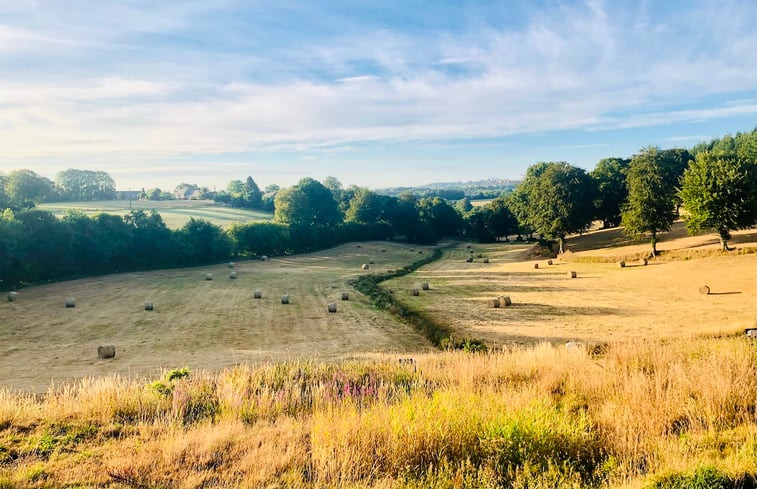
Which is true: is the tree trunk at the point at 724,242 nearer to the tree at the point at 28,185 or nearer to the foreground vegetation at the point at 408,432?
the foreground vegetation at the point at 408,432

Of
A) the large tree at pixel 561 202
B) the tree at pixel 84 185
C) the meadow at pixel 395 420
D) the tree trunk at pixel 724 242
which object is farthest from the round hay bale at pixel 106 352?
the tree at pixel 84 185

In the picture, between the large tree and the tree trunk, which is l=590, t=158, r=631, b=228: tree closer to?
the large tree

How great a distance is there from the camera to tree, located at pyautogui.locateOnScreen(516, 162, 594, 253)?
231 feet

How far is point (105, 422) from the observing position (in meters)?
9.26

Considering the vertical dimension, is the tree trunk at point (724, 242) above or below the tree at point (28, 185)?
below

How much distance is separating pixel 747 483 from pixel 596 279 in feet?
143

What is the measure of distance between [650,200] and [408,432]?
59.1m

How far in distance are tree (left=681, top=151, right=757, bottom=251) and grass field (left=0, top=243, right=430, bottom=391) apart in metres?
37.0

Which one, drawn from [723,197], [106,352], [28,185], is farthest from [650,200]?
[28,185]

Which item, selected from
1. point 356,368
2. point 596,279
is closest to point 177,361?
point 356,368

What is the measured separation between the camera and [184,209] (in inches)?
4496

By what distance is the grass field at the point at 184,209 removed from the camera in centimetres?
9550

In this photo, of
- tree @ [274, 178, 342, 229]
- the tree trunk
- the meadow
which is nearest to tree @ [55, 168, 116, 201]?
tree @ [274, 178, 342, 229]

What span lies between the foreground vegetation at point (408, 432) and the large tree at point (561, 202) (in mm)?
62237
